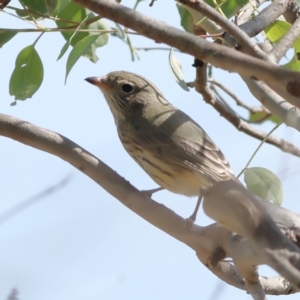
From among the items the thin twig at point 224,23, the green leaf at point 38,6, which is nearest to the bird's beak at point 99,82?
the green leaf at point 38,6

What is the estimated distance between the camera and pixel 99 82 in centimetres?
602

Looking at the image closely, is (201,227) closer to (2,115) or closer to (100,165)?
(100,165)

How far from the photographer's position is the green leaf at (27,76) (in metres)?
4.24

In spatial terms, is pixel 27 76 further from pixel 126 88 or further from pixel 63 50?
pixel 126 88

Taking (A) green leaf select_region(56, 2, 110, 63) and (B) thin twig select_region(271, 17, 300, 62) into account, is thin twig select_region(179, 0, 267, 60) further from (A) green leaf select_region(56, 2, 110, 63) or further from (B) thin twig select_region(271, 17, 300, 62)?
(A) green leaf select_region(56, 2, 110, 63)

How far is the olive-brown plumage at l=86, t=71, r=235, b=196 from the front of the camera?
4.98m

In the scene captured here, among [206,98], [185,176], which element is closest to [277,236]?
[185,176]

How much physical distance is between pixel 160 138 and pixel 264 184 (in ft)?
5.46

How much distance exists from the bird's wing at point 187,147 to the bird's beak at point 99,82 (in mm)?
768

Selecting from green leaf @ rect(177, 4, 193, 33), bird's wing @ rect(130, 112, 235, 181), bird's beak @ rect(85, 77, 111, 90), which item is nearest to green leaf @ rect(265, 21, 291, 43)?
green leaf @ rect(177, 4, 193, 33)

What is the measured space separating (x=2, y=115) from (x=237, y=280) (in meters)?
1.76

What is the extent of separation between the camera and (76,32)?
160 inches

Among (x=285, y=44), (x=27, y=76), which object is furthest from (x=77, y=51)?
(x=285, y=44)

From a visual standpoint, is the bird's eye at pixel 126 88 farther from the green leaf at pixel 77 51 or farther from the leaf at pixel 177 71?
the green leaf at pixel 77 51
